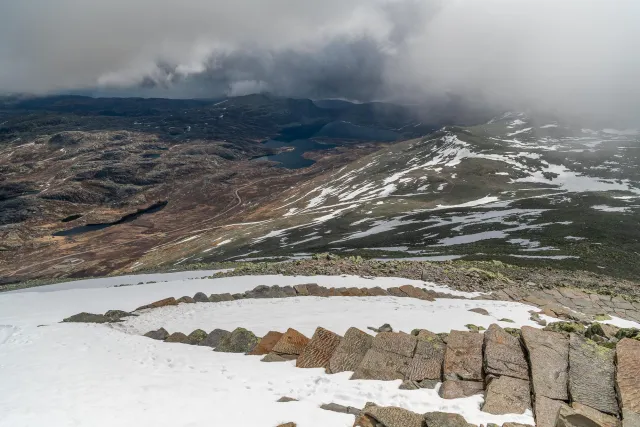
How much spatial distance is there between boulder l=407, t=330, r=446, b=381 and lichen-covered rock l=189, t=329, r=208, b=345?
33.7 feet

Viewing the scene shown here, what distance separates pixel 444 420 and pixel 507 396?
102 inches

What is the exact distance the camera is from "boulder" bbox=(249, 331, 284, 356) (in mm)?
15117

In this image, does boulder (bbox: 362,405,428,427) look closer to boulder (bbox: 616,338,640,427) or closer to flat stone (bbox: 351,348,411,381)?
flat stone (bbox: 351,348,411,381)

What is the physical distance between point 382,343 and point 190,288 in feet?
73.3

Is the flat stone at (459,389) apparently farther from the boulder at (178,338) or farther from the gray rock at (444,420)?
the boulder at (178,338)

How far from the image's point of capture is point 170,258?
10944 cm

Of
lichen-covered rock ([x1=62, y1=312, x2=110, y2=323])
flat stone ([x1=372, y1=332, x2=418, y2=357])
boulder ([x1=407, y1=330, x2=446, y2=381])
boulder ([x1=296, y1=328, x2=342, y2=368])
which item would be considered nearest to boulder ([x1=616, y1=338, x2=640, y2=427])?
boulder ([x1=407, y1=330, x2=446, y2=381])

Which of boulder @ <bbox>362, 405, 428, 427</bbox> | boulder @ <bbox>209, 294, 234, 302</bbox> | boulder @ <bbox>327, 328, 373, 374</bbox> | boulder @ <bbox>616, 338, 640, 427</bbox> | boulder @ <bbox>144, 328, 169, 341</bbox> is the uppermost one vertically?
boulder @ <bbox>362, 405, 428, 427</bbox>

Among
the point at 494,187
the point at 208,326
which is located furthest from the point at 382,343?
the point at 494,187

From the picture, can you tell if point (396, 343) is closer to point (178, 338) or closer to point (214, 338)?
point (214, 338)

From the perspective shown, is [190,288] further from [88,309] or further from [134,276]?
[134,276]

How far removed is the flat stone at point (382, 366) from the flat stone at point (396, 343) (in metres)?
0.25

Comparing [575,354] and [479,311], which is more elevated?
[575,354]

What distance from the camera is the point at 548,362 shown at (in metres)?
11.5
